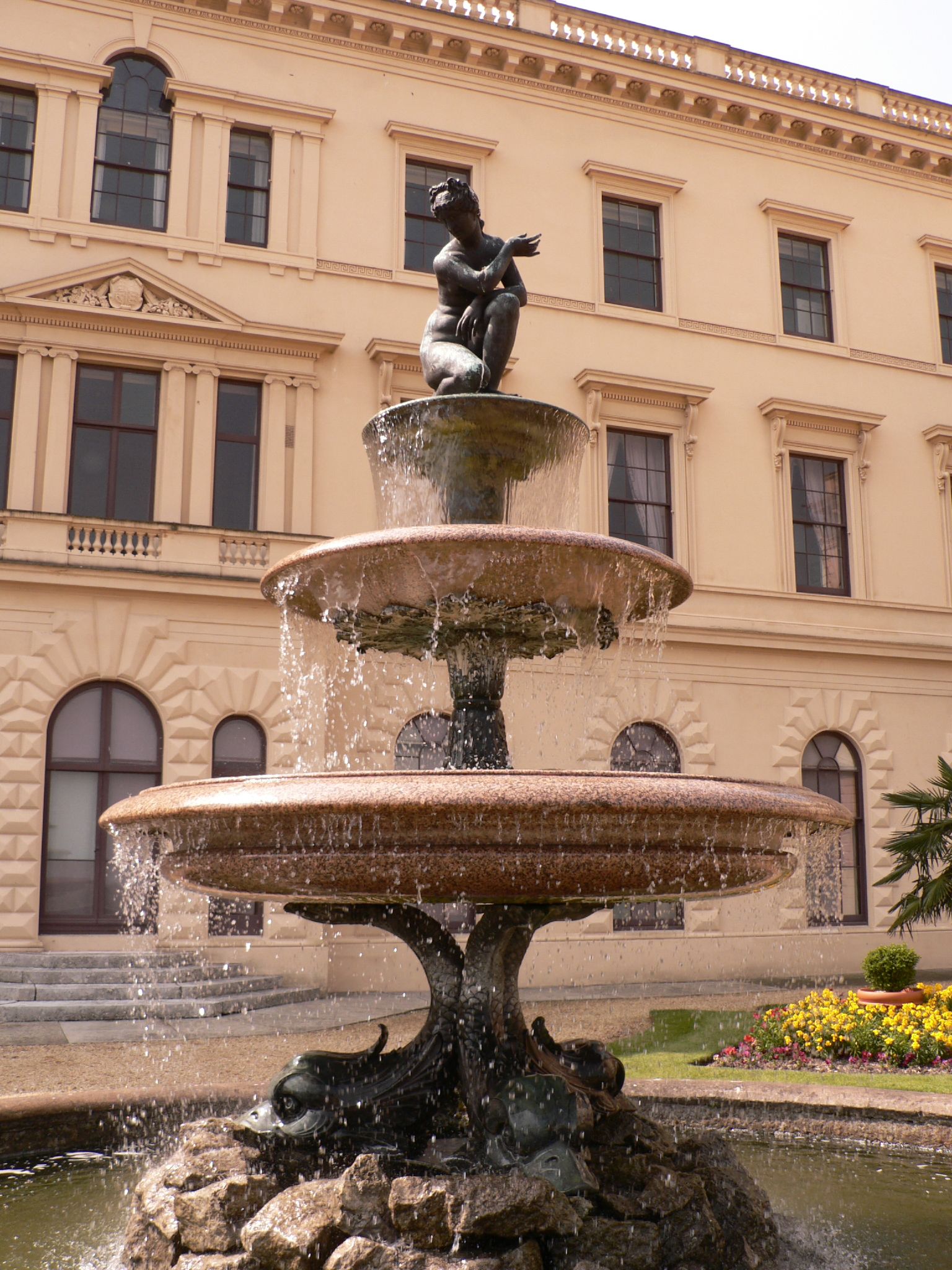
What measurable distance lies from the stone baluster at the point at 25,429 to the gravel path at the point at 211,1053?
8.02 metres

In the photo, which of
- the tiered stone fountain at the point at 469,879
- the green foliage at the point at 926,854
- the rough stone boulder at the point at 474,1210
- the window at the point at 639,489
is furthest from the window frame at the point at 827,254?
the rough stone boulder at the point at 474,1210

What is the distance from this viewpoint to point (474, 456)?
18.8 feet

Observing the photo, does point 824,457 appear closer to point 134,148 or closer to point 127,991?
point 134,148

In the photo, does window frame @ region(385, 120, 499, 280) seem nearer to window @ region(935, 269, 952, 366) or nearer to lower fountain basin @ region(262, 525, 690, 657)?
window @ region(935, 269, 952, 366)

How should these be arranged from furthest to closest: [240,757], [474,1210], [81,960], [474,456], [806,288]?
[806,288] < [240,757] < [81,960] < [474,456] < [474,1210]

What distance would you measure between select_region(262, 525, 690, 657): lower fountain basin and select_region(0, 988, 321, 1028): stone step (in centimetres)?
830

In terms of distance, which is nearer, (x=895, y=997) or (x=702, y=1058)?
(x=702, y=1058)

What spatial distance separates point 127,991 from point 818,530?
13.6m

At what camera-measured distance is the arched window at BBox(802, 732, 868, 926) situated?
19.1 meters

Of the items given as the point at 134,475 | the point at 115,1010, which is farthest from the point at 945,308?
the point at 115,1010

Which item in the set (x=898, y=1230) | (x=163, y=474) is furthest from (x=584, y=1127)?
(x=163, y=474)

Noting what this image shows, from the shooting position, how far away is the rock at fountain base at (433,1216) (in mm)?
3611

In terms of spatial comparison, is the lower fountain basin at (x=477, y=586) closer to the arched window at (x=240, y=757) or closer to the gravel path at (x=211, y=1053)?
the gravel path at (x=211, y=1053)

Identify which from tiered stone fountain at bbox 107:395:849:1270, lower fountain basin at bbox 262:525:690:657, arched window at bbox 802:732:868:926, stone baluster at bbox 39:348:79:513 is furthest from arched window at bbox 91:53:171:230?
lower fountain basin at bbox 262:525:690:657
